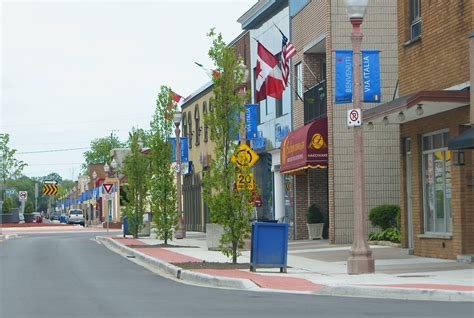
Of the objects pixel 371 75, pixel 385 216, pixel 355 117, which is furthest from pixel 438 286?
pixel 385 216

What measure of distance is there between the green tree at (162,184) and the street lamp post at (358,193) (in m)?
18.3

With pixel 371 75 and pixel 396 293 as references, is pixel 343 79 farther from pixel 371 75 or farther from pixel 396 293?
pixel 396 293

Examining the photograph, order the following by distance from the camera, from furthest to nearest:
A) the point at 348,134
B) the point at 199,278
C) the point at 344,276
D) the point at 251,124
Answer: the point at 251,124
the point at 348,134
the point at 199,278
the point at 344,276

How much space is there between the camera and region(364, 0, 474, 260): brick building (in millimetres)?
21781

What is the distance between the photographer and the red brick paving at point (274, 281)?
1792cm

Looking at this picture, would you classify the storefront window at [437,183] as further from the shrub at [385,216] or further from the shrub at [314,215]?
the shrub at [314,215]

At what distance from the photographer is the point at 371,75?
2806cm

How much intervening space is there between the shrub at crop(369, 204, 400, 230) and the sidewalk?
322 cm

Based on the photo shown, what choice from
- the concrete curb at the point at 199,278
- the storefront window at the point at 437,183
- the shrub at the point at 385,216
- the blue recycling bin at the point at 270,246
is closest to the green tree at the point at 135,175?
the shrub at the point at 385,216

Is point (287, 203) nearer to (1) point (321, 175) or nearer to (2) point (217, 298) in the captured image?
(1) point (321, 175)

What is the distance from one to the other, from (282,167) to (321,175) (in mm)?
1542

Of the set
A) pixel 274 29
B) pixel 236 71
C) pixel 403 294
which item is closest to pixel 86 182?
pixel 274 29

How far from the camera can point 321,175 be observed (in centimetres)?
3719

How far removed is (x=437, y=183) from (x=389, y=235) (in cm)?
746
